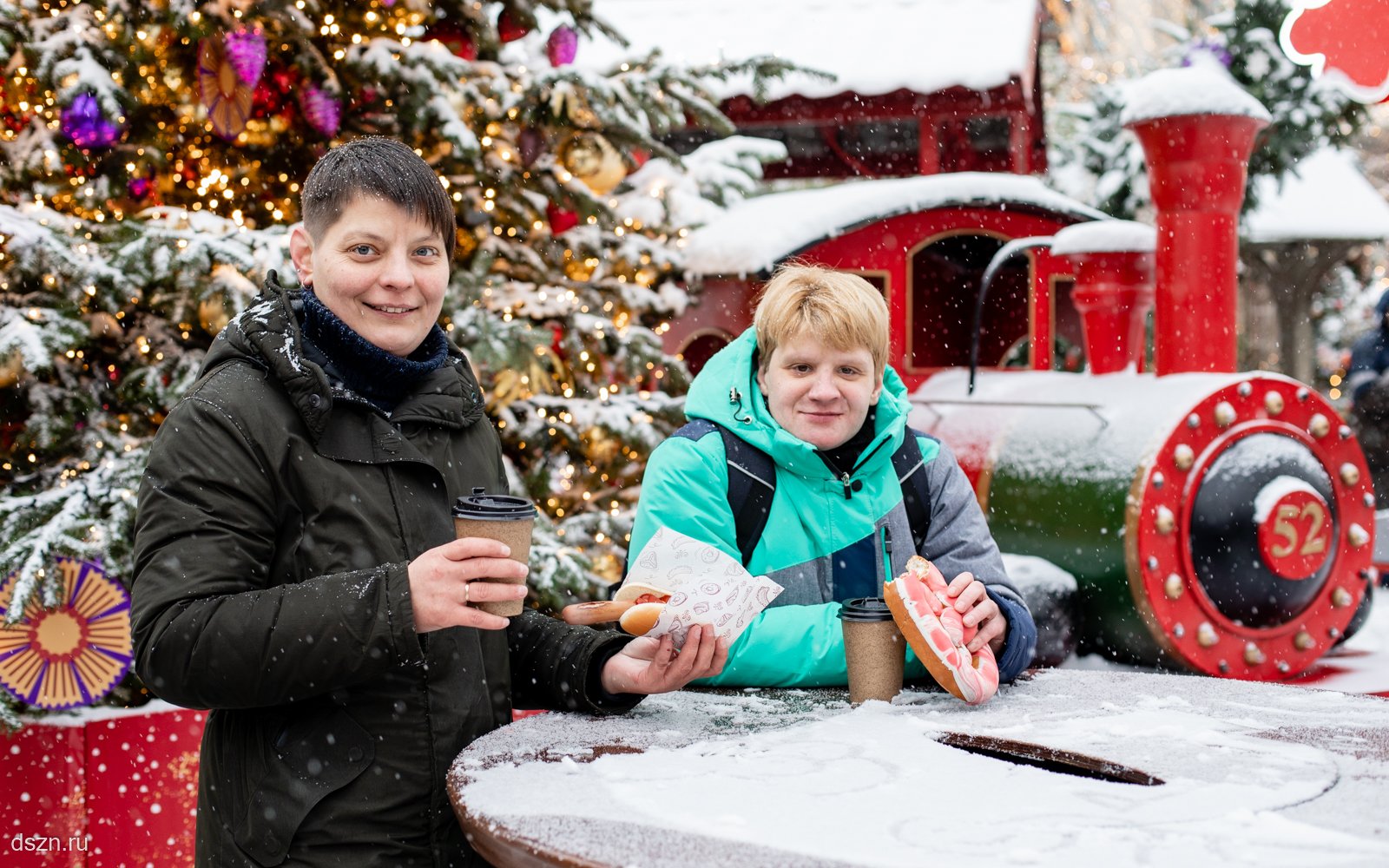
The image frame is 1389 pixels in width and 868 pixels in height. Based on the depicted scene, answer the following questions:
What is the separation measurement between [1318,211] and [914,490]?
12613 millimetres

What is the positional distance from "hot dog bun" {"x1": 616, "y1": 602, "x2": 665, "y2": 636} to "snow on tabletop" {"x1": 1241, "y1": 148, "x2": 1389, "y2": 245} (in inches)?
451

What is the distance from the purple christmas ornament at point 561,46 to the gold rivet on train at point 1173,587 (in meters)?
2.76

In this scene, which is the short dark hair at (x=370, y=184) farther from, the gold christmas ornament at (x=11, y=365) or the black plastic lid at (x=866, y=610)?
the gold christmas ornament at (x=11, y=365)

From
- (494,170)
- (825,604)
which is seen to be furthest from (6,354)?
(825,604)

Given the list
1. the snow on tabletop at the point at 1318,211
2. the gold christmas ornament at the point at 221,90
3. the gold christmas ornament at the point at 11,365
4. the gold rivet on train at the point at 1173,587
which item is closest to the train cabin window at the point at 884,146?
the snow on tabletop at the point at 1318,211

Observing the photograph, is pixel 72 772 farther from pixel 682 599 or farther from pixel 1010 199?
pixel 1010 199

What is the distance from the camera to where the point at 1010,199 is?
279 inches

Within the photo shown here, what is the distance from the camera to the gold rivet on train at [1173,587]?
3.82m

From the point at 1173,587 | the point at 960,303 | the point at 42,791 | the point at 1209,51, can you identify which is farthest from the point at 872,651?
the point at 1209,51

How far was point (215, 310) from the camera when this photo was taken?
3.34 metres

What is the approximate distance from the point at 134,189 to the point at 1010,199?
4.96m

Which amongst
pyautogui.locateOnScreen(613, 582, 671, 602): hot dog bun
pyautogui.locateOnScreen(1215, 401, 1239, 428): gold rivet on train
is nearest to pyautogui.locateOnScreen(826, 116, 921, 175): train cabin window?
pyautogui.locateOnScreen(1215, 401, 1239, 428): gold rivet on train

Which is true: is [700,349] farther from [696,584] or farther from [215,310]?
[696,584]

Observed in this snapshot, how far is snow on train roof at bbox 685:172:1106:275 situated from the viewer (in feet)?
22.7
